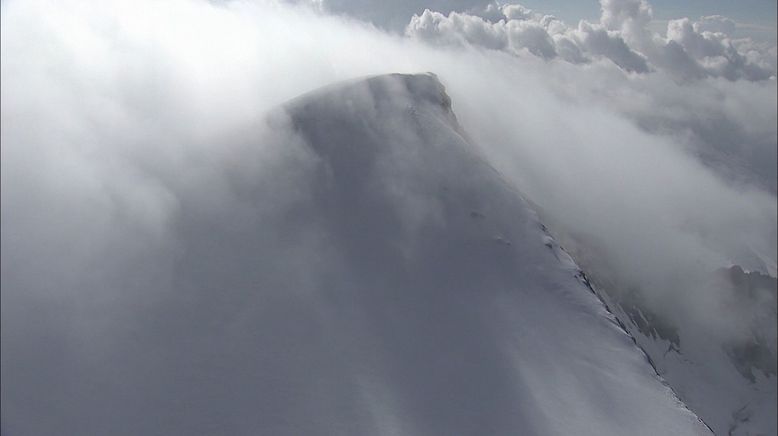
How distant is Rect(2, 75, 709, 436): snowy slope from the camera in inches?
814

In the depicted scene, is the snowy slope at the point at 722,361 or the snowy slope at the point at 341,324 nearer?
the snowy slope at the point at 341,324

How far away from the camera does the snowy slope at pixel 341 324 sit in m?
20.7

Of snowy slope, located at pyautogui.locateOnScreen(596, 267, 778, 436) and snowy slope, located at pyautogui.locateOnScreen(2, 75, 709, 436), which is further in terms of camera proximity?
snowy slope, located at pyautogui.locateOnScreen(596, 267, 778, 436)

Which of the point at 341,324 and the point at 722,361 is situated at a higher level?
the point at 341,324

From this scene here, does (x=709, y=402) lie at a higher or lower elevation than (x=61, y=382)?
lower

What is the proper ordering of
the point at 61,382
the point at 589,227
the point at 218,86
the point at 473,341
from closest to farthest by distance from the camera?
the point at 61,382 → the point at 473,341 → the point at 218,86 → the point at 589,227

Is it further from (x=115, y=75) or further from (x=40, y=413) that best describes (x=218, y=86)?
(x=40, y=413)

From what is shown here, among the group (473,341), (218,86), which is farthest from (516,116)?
(473,341)

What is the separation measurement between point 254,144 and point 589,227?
53.2 m

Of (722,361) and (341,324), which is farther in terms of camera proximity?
(722,361)

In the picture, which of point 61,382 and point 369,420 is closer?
point 61,382

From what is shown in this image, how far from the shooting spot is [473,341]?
29172 mm

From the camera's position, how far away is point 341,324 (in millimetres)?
28312

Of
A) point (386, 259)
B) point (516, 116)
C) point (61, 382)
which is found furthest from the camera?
point (516, 116)
